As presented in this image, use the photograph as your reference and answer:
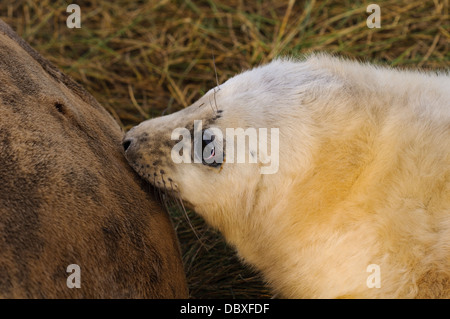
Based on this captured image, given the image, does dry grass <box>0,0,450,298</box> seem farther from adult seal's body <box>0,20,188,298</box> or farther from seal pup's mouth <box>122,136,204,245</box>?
adult seal's body <box>0,20,188,298</box>

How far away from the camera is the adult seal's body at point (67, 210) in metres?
1.61

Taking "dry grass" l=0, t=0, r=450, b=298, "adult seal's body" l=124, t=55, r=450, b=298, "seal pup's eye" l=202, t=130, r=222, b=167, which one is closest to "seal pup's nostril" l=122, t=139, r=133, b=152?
"adult seal's body" l=124, t=55, r=450, b=298

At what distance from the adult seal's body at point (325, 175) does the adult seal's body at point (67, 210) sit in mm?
221

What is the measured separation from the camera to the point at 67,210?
173cm

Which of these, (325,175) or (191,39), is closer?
(325,175)

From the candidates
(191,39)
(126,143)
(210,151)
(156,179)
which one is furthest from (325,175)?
(191,39)

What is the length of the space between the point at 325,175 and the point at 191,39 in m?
2.39

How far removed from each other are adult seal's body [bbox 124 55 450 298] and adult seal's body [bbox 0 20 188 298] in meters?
0.22

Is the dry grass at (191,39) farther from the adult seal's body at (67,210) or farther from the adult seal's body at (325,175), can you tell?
the adult seal's body at (67,210)

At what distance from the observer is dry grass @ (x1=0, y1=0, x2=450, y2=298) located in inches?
152

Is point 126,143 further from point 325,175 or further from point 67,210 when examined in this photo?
point 325,175

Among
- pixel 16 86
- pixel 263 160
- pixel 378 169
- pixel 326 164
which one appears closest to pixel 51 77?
pixel 16 86

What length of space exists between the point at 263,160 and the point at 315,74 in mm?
397
